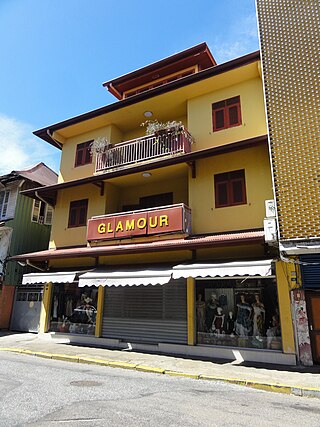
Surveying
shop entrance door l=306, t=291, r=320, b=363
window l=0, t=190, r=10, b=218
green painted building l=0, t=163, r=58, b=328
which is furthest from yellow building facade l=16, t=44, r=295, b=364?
window l=0, t=190, r=10, b=218

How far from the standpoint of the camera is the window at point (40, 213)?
787 inches

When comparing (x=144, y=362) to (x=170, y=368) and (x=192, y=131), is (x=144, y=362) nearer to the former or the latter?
(x=170, y=368)

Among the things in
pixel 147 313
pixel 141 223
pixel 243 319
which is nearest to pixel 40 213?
pixel 141 223

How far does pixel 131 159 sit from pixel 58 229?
5.59 meters

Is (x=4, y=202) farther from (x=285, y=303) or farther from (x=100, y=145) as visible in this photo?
(x=285, y=303)

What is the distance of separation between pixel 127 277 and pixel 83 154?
8595 millimetres

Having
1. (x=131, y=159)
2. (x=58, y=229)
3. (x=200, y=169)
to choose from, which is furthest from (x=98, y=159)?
(x=200, y=169)

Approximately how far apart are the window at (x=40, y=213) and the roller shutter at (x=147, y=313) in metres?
8.83

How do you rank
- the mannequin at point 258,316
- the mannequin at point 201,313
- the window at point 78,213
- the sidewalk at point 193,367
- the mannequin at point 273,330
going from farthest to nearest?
the window at point 78,213, the mannequin at point 201,313, the mannequin at point 258,316, the mannequin at point 273,330, the sidewalk at point 193,367

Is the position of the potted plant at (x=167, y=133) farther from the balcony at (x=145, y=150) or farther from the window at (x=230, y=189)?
the window at (x=230, y=189)

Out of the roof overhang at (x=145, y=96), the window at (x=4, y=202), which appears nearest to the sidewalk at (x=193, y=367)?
the window at (x=4, y=202)

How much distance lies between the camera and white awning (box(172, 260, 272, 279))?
30.8ft

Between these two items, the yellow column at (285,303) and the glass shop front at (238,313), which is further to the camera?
the glass shop front at (238,313)

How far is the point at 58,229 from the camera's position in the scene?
16.4 meters
